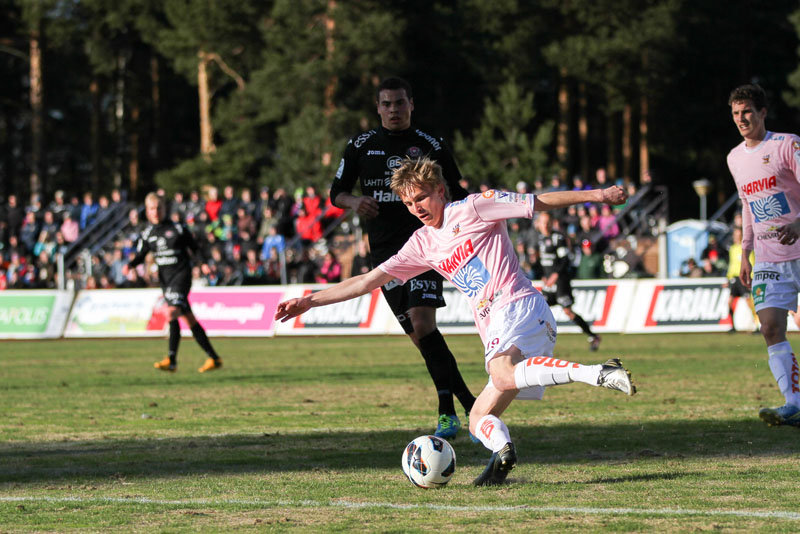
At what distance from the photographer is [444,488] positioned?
659 centimetres

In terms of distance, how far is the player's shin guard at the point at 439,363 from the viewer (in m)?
8.77

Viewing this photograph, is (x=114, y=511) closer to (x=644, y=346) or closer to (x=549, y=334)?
(x=549, y=334)

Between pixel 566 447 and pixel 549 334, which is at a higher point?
pixel 549 334

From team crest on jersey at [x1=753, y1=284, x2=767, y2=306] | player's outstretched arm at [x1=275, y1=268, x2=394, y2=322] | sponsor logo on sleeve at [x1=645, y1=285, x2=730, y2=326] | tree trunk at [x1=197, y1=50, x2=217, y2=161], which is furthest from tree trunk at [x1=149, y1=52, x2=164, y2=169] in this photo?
player's outstretched arm at [x1=275, y1=268, x2=394, y2=322]

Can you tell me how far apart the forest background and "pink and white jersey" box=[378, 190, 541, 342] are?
32832 millimetres

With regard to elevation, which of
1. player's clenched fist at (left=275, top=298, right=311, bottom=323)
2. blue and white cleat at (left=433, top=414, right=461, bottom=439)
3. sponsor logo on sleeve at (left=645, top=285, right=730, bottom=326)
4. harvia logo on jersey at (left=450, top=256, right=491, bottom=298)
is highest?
harvia logo on jersey at (left=450, top=256, right=491, bottom=298)

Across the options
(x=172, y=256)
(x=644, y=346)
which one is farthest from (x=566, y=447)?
(x=644, y=346)

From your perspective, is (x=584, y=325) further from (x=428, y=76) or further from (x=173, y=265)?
(x=428, y=76)

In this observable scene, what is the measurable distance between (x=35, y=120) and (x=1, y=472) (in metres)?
49.0

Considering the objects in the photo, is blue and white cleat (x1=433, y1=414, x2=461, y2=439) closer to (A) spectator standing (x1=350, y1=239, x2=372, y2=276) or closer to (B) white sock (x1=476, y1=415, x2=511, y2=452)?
(B) white sock (x1=476, y1=415, x2=511, y2=452)

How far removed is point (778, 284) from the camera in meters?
9.02

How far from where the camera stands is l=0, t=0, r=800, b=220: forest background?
45.3 meters

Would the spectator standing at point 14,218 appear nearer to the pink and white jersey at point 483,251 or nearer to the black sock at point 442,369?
the black sock at point 442,369

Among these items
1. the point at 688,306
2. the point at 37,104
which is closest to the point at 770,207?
the point at 688,306
